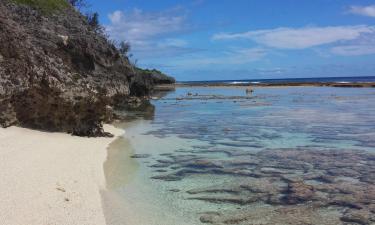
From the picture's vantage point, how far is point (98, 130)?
18.8 m

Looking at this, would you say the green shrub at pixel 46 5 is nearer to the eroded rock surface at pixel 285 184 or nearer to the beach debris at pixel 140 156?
the beach debris at pixel 140 156

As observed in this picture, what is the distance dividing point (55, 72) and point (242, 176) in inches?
334

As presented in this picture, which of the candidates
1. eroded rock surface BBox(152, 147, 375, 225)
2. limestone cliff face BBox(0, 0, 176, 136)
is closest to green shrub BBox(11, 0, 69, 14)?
limestone cliff face BBox(0, 0, 176, 136)

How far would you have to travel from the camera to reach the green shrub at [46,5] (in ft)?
61.1

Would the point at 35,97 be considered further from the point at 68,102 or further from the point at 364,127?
the point at 364,127

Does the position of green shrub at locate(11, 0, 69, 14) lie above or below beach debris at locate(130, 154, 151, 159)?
above

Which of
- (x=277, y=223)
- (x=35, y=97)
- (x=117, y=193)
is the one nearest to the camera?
(x=277, y=223)

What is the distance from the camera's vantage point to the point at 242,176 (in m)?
12.0

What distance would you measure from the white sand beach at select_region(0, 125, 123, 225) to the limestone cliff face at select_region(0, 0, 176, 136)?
1.36 m

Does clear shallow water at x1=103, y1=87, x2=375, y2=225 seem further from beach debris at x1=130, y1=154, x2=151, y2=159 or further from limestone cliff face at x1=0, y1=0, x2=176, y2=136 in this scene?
limestone cliff face at x1=0, y1=0, x2=176, y2=136

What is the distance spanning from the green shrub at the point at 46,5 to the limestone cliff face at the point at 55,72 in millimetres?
216

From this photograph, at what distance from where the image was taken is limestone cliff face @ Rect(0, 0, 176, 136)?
49.5 feet

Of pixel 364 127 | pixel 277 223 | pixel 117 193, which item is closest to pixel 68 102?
pixel 117 193

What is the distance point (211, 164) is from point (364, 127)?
11662 mm
